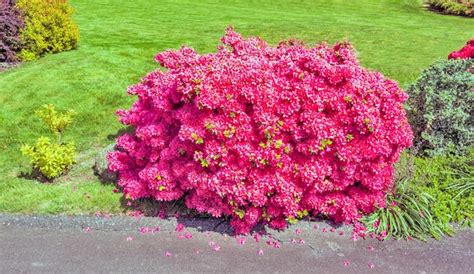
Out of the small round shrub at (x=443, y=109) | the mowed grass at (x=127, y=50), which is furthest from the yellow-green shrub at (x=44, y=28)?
the small round shrub at (x=443, y=109)

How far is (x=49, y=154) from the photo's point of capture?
793 cm

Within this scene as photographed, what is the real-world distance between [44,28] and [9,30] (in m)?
1.03

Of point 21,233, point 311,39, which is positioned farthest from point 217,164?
point 311,39

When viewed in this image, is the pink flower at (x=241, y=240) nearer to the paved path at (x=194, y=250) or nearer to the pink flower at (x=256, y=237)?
the paved path at (x=194, y=250)

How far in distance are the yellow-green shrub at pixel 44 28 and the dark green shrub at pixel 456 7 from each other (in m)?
25.0

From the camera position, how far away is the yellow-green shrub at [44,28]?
1407cm

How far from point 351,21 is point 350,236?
19.8 m

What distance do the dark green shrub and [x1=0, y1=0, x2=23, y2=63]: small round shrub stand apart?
2664 centimetres

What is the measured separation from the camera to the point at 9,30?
45.3 ft

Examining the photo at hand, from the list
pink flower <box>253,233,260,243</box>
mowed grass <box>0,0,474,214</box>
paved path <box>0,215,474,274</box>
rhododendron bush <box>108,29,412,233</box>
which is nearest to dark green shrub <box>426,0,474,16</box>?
mowed grass <box>0,0,474,214</box>

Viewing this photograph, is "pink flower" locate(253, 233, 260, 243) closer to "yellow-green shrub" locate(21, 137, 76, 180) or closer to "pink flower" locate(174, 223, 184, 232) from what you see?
"pink flower" locate(174, 223, 184, 232)

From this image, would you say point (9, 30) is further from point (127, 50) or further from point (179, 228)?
point (179, 228)

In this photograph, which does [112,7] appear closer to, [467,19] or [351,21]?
[351,21]

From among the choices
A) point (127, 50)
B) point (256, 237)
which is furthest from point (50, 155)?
point (127, 50)
